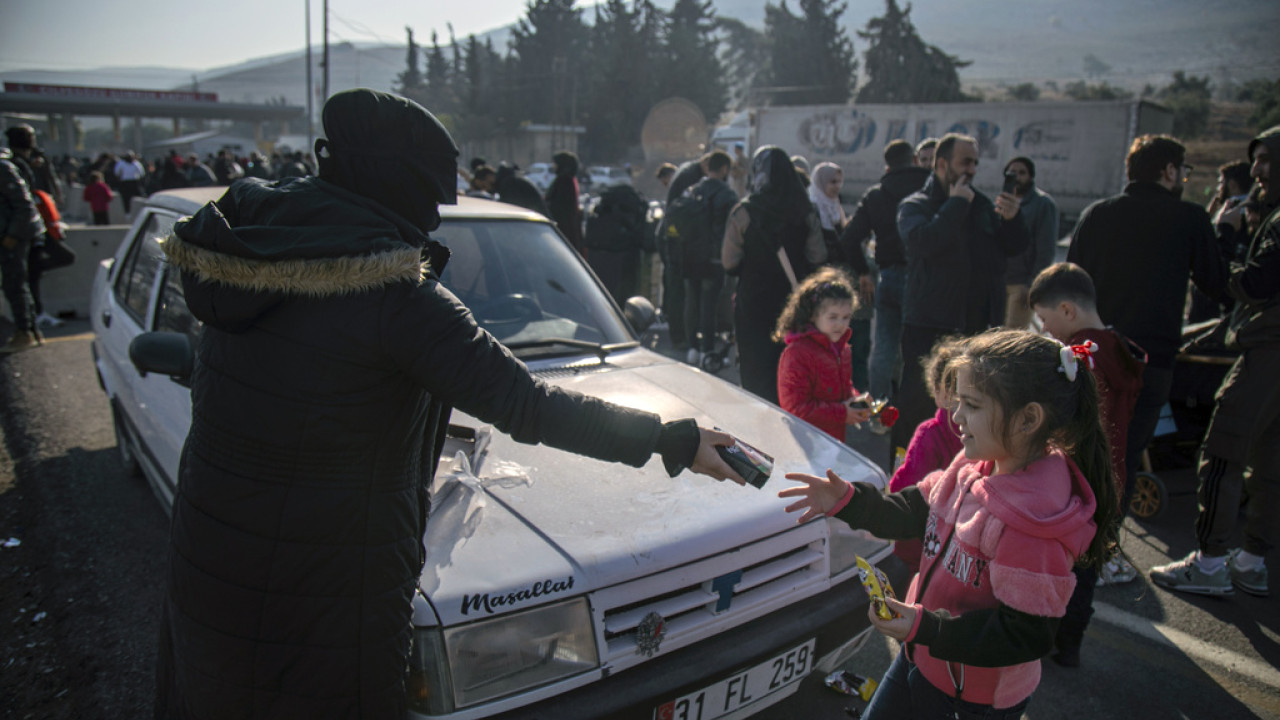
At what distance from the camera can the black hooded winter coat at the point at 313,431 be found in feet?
4.53

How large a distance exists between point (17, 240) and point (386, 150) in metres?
7.43

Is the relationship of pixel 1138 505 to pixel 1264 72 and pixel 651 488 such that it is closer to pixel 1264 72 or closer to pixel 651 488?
pixel 651 488

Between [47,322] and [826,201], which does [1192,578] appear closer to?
[826,201]

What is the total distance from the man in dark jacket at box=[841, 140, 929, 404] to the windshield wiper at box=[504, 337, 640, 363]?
2480mm

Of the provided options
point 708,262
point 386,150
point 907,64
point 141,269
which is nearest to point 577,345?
point 386,150

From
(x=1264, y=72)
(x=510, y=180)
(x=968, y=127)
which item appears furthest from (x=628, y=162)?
(x=1264, y=72)

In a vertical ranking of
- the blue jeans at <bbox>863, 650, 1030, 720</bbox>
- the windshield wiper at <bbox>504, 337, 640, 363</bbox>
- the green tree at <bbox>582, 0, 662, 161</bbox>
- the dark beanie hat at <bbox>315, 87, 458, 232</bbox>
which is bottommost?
the blue jeans at <bbox>863, 650, 1030, 720</bbox>

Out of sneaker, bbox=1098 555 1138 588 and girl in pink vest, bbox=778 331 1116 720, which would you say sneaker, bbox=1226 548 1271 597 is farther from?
girl in pink vest, bbox=778 331 1116 720

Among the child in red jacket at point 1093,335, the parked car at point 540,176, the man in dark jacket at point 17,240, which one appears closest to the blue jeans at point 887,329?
the child in red jacket at point 1093,335

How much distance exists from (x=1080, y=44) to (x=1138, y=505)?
583ft

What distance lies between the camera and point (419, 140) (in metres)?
1.50

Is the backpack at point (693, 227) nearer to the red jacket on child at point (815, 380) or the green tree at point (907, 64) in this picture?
the red jacket on child at point (815, 380)

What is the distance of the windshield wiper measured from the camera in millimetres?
3047

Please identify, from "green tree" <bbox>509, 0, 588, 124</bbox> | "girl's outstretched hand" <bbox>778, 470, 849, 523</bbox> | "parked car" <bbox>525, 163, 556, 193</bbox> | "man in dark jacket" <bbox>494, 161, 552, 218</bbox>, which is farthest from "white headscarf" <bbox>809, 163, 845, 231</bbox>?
"green tree" <bbox>509, 0, 588, 124</bbox>
